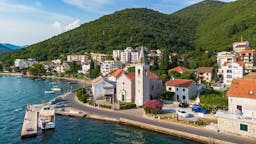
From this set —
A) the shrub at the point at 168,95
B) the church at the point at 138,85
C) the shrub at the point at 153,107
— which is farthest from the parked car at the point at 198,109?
the church at the point at 138,85

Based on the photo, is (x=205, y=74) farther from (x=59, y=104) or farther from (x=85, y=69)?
(x=85, y=69)

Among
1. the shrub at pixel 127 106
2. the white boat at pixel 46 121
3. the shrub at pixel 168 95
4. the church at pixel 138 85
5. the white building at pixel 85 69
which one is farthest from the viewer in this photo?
the white building at pixel 85 69

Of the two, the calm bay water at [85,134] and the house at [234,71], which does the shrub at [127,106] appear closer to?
the calm bay water at [85,134]

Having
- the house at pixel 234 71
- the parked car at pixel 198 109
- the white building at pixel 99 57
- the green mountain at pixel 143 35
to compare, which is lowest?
the parked car at pixel 198 109

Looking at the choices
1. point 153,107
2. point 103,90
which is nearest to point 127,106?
point 153,107

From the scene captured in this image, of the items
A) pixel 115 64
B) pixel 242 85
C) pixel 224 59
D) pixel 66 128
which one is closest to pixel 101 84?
pixel 66 128

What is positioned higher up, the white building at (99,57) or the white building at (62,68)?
the white building at (99,57)
